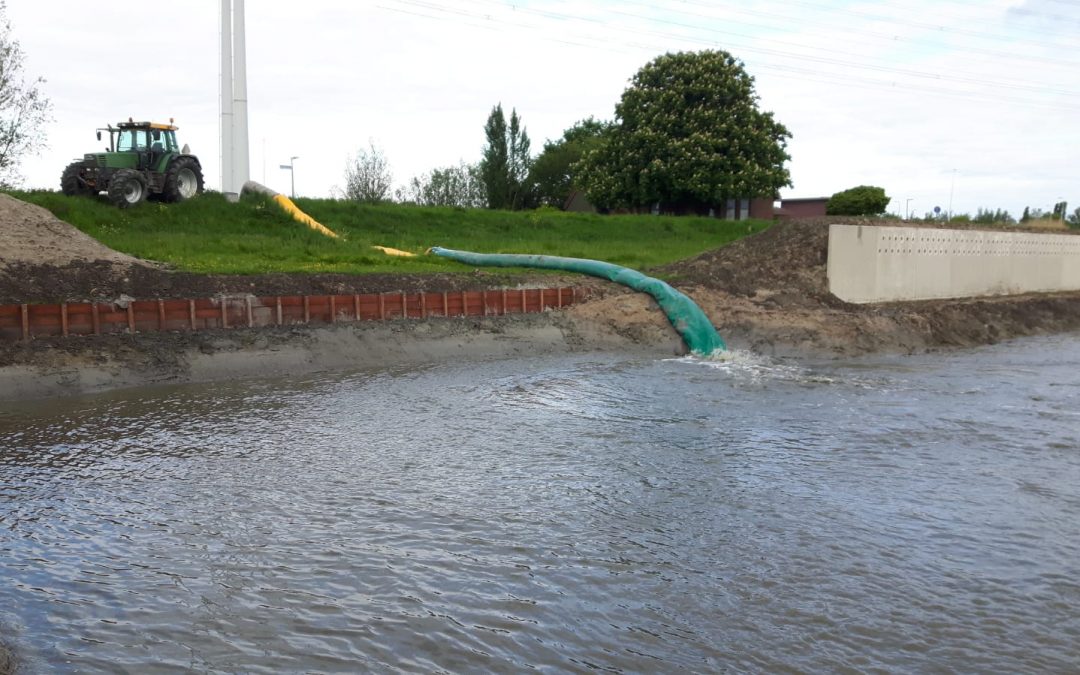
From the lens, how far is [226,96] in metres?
22.3

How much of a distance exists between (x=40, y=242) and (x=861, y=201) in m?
26.3

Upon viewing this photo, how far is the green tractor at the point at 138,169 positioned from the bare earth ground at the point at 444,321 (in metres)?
5.08

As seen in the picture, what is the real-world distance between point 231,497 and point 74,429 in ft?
10.9

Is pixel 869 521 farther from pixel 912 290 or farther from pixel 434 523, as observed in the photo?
pixel 912 290

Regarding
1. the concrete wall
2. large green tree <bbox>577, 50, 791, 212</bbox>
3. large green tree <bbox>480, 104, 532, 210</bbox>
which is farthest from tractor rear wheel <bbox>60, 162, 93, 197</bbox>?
large green tree <bbox>480, 104, 532, 210</bbox>

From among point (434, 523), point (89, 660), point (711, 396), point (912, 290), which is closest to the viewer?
point (89, 660)

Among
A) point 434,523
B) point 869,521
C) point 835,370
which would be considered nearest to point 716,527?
point 869,521

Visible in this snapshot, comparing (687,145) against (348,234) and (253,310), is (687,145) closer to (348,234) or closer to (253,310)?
(348,234)

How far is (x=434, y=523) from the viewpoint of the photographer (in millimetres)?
6297

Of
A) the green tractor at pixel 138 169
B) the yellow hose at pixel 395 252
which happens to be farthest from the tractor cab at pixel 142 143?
the yellow hose at pixel 395 252

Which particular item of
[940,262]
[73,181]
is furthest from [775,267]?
[73,181]

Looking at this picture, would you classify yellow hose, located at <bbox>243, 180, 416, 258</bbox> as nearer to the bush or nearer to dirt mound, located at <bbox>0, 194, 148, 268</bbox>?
dirt mound, located at <bbox>0, 194, 148, 268</bbox>

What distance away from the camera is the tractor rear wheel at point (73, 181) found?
791 inches

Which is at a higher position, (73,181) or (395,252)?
(73,181)
